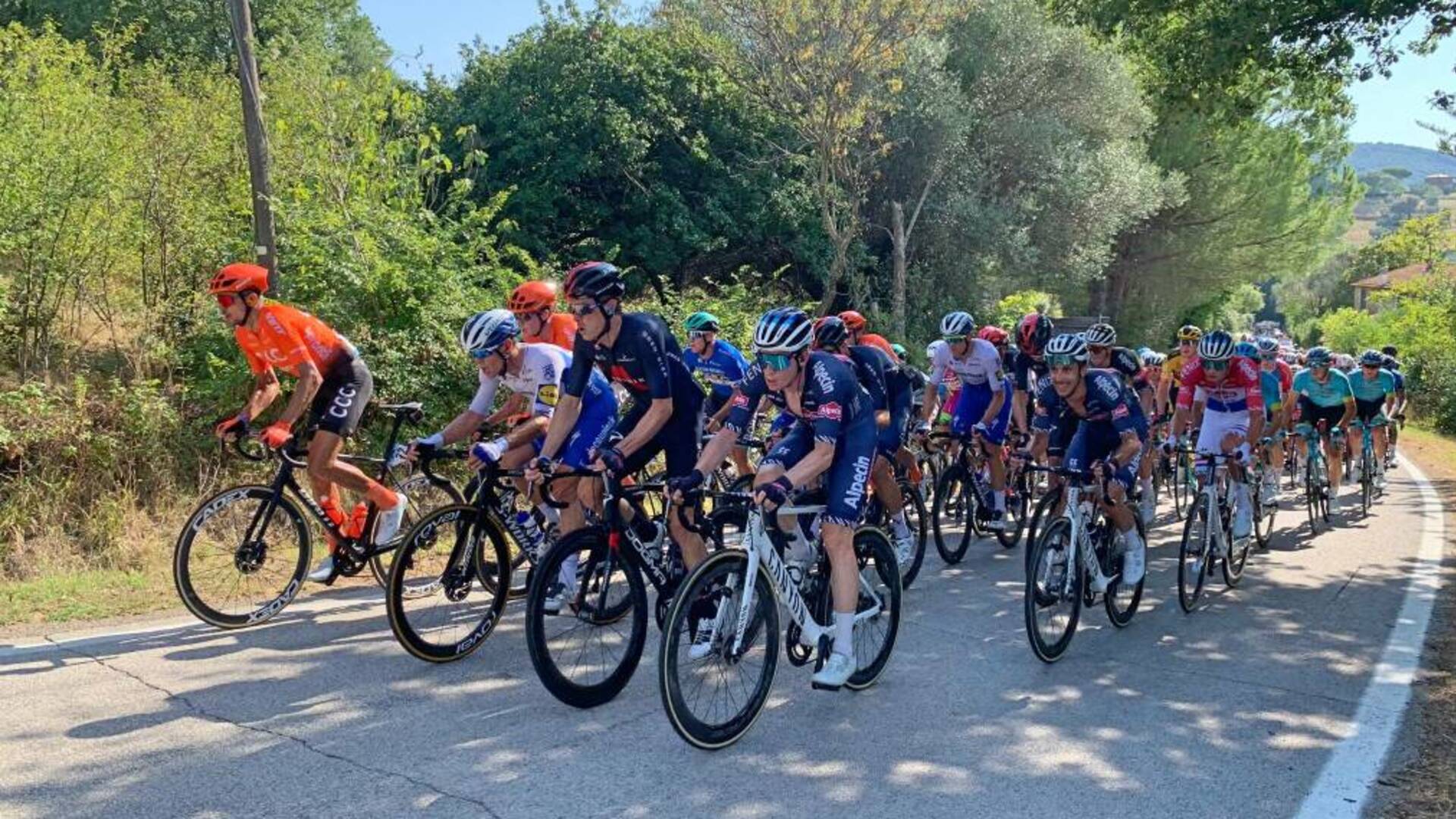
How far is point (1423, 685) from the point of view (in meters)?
6.08

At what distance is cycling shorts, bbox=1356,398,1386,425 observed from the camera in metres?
13.7

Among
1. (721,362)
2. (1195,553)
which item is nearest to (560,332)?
(721,362)

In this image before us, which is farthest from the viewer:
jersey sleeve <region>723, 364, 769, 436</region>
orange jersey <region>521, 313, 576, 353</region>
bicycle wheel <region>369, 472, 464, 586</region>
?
orange jersey <region>521, 313, 576, 353</region>

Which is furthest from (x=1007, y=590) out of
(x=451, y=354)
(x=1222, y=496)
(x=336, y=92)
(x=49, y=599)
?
(x=336, y=92)

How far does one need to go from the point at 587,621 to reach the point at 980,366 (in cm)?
552

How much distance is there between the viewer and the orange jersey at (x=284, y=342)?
21.1ft

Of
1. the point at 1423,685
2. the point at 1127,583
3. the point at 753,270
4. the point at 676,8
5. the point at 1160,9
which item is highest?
the point at 676,8

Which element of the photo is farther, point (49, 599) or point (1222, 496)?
point (1222, 496)

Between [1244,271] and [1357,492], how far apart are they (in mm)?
23379

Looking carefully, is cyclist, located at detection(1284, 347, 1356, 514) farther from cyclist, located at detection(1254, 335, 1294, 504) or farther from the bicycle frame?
the bicycle frame

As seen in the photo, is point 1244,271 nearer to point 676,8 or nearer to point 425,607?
point 676,8

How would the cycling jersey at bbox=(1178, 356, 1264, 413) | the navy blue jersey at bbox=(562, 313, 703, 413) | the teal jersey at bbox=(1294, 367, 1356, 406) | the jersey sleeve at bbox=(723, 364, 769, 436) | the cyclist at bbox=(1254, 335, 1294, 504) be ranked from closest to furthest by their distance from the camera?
the jersey sleeve at bbox=(723, 364, 769, 436)
the navy blue jersey at bbox=(562, 313, 703, 413)
the cycling jersey at bbox=(1178, 356, 1264, 413)
the cyclist at bbox=(1254, 335, 1294, 504)
the teal jersey at bbox=(1294, 367, 1356, 406)

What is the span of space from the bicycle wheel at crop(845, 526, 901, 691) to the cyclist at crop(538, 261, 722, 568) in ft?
3.11

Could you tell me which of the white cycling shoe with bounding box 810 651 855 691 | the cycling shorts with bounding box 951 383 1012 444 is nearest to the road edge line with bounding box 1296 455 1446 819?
the white cycling shoe with bounding box 810 651 855 691
